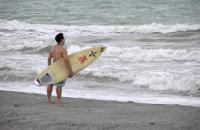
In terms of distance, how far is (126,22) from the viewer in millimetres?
22094

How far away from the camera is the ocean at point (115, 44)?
9242 mm

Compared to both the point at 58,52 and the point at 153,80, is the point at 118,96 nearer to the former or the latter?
the point at 153,80

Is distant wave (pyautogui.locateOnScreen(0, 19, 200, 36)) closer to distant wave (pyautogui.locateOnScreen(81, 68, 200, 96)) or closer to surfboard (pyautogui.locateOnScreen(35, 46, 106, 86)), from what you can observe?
distant wave (pyautogui.locateOnScreen(81, 68, 200, 96))

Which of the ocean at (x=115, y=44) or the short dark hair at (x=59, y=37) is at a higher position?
the short dark hair at (x=59, y=37)

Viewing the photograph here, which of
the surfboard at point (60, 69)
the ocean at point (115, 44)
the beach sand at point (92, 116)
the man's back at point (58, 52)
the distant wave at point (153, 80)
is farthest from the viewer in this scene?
the ocean at point (115, 44)

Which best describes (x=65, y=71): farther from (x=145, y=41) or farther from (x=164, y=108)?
(x=145, y=41)

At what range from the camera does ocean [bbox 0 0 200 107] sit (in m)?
9.24

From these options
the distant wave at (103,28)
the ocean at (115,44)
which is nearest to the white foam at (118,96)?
the ocean at (115,44)

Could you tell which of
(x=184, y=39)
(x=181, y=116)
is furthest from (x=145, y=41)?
(x=181, y=116)

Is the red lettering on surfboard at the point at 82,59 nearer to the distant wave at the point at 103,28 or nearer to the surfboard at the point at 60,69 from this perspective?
the surfboard at the point at 60,69

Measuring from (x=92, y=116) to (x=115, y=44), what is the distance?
10350 mm

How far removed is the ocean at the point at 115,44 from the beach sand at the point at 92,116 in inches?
49.0

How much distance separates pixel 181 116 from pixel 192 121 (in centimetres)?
40

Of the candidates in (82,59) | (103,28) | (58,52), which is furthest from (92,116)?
(103,28)
